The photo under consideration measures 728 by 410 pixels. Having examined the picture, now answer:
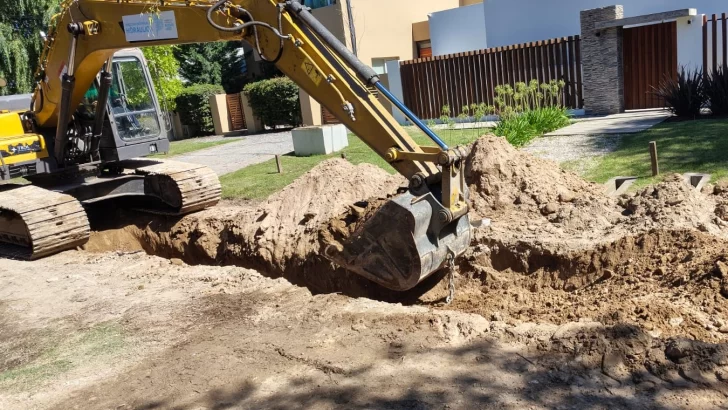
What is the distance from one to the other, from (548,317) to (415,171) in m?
1.61

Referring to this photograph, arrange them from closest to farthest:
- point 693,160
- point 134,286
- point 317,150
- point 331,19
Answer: point 134,286 < point 693,160 < point 317,150 < point 331,19

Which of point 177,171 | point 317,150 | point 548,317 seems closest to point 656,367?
point 548,317

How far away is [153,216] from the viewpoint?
1045 cm

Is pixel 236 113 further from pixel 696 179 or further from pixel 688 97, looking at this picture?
pixel 696 179

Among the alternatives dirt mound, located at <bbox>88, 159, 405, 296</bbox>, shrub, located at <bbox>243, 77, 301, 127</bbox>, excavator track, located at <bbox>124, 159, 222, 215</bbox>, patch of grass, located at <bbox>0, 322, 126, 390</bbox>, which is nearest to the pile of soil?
dirt mound, located at <bbox>88, 159, 405, 296</bbox>

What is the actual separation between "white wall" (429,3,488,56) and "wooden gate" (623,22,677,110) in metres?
6.79

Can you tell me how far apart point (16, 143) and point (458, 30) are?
17.4 meters

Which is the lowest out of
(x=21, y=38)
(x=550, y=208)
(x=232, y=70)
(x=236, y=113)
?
(x=550, y=208)

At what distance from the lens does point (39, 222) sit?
838 centimetres

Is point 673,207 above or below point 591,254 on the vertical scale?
above

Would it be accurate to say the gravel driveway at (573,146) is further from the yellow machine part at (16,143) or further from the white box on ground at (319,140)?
the yellow machine part at (16,143)

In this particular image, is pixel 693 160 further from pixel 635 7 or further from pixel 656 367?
pixel 635 7

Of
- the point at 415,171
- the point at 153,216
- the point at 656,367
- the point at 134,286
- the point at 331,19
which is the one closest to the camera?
the point at 656,367

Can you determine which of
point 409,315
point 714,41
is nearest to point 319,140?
point 714,41
